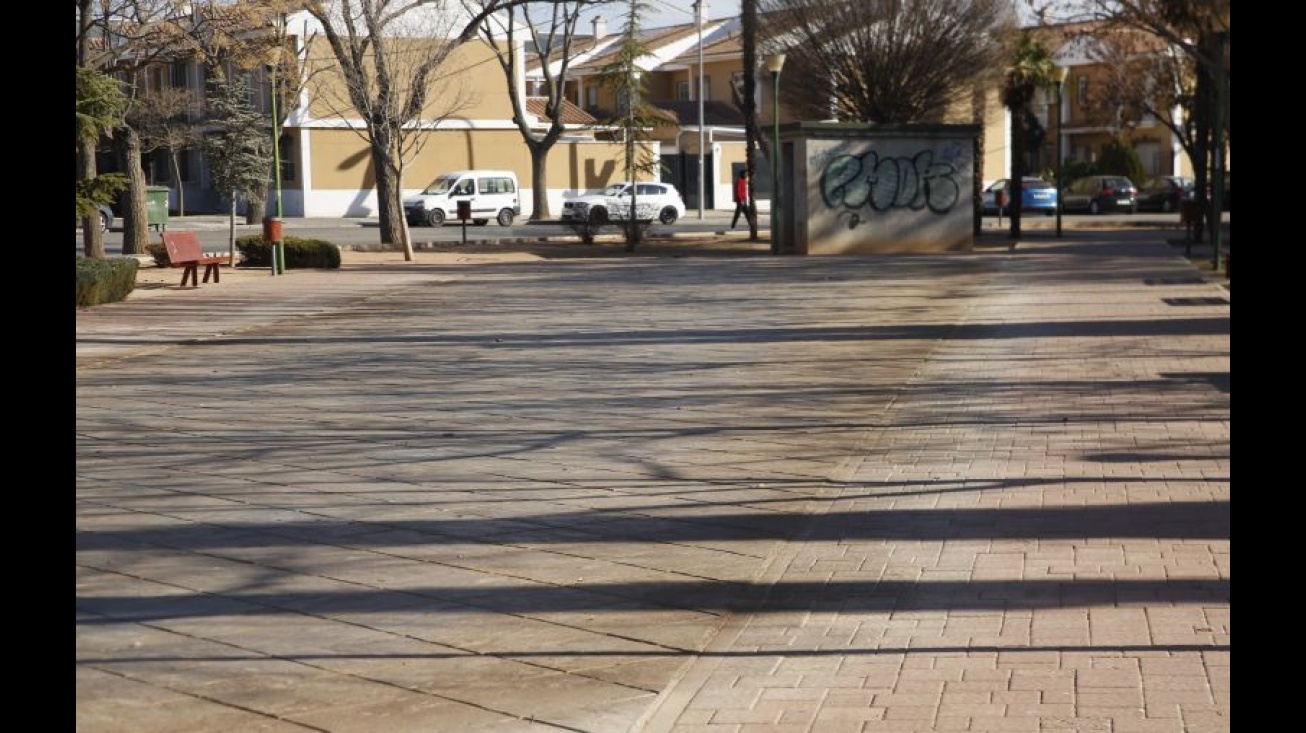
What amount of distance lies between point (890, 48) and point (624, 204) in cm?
1149

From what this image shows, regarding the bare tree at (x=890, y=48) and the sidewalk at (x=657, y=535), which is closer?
the sidewalk at (x=657, y=535)

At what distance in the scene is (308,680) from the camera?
553 centimetres

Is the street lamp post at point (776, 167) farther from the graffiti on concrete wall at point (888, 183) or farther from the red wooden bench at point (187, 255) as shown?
the red wooden bench at point (187, 255)

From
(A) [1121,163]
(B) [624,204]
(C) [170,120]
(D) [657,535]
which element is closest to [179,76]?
(C) [170,120]

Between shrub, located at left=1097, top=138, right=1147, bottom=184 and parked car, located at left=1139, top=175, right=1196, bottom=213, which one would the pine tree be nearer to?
parked car, located at left=1139, top=175, right=1196, bottom=213

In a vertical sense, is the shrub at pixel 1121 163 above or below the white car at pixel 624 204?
above

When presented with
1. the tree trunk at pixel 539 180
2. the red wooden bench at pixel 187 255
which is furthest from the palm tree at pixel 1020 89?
the red wooden bench at pixel 187 255

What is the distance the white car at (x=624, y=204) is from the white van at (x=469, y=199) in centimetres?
187

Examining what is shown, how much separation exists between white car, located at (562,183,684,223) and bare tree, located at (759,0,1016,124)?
753 cm

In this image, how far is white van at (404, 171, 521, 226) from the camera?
4859 centimetres

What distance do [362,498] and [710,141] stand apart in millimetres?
58853

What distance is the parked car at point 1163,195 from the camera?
2334 inches
